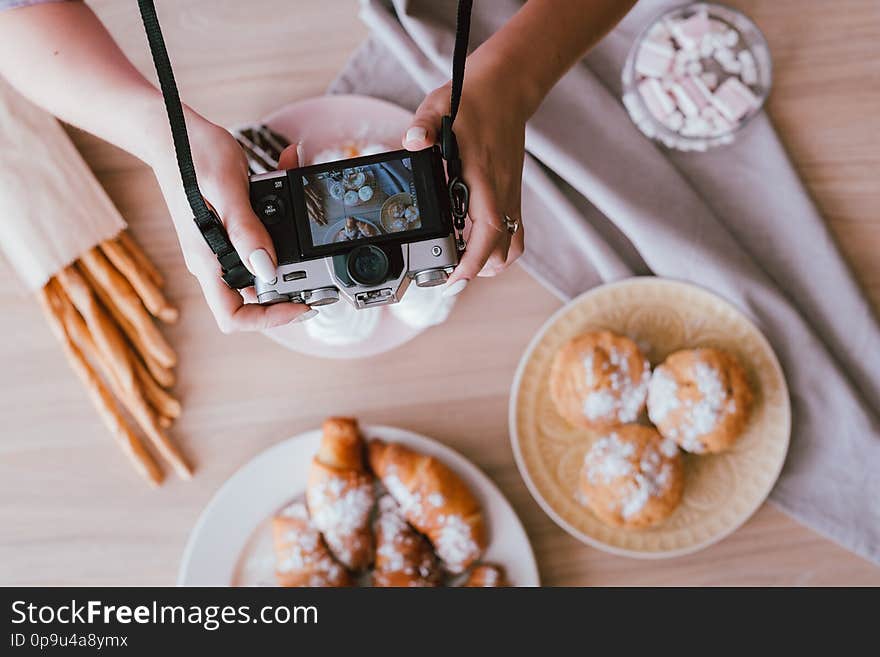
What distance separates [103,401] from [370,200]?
0.57 metres

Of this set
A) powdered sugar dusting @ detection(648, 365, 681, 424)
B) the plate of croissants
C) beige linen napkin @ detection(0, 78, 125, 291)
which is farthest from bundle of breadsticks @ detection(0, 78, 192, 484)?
powdered sugar dusting @ detection(648, 365, 681, 424)

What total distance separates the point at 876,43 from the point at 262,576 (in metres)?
1.09

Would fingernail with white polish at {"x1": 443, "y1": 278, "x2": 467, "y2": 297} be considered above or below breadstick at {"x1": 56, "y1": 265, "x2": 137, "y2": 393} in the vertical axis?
above

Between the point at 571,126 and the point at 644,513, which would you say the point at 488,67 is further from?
the point at 644,513

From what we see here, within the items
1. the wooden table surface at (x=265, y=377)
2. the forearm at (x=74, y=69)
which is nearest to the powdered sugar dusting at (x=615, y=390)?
the wooden table surface at (x=265, y=377)

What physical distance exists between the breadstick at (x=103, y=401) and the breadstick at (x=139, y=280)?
96 millimetres

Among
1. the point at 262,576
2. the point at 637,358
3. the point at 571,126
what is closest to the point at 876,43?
the point at 571,126

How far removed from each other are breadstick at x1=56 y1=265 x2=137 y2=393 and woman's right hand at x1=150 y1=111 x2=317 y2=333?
12.5 inches

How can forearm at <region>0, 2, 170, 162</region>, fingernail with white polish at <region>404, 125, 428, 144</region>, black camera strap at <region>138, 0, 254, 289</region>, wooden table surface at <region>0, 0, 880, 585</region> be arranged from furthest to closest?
wooden table surface at <region>0, 0, 880, 585</region> → forearm at <region>0, 2, 170, 162</region> → fingernail with white polish at <region>404, 125, 428, 144</region> → black camera strap at <region>138, 0, 254, 289</region>

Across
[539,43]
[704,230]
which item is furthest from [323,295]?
[704,230]

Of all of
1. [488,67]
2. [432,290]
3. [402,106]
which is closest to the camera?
[488,67]

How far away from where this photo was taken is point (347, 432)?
2.98ft

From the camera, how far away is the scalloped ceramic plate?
3.04 feet

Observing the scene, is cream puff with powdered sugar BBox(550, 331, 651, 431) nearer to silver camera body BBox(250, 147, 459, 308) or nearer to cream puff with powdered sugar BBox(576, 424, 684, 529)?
cream puff with powdered sugar BBox(576, 424, 684, 529)
